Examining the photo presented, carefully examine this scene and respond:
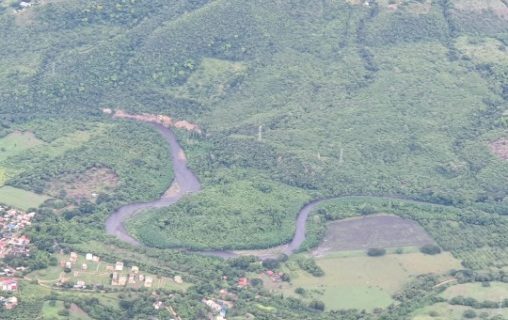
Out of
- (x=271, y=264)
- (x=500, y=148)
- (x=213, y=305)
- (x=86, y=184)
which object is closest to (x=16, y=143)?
(x=86, y=184)

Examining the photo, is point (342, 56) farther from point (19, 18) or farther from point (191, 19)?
point (19, 18)

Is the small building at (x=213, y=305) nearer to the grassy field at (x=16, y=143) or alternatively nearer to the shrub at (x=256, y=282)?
the shrub at (x=256, y=282)

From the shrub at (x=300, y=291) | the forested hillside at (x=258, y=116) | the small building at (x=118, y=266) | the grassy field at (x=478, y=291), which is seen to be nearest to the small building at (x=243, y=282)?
the forested hillside at (x=258, y=116)

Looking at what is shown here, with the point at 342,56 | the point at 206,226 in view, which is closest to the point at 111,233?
the point at 206,226

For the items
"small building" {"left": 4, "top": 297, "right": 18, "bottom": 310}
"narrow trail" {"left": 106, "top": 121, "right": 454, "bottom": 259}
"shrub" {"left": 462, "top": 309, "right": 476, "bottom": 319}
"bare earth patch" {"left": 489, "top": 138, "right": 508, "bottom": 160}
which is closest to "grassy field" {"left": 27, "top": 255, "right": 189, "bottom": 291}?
"small building" {"left": 4, "top": 297, "right": 18, "bottom": 310}

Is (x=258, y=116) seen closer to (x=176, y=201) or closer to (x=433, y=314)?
(x=176, y=201)

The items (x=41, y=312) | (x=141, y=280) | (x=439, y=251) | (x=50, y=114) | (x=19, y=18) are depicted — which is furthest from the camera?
(x=19, y=18)

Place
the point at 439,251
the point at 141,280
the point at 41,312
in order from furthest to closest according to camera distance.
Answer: the point at 439,251 → the point at 141,280 → the point at 41,312
